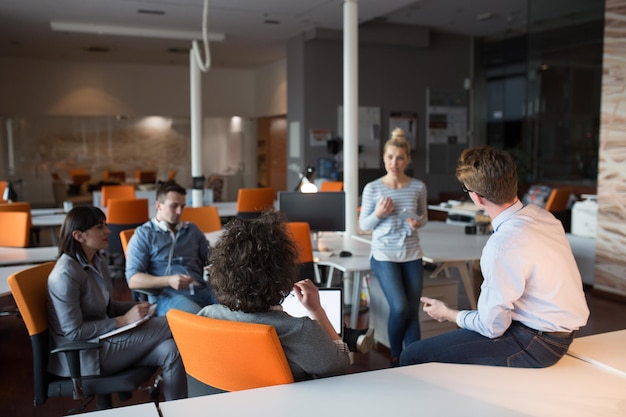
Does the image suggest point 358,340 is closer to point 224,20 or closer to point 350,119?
point 350,119

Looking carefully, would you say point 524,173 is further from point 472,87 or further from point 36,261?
point 36,261

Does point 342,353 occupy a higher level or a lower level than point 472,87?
lower

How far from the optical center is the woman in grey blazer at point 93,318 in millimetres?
2795

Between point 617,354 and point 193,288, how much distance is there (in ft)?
8.02

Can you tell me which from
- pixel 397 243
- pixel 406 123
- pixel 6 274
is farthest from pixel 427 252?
pixel 406 123

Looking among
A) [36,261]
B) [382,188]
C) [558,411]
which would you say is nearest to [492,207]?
[558,411]

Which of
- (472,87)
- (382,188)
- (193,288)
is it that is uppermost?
(472,87)

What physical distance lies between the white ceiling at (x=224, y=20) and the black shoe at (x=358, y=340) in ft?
22.6

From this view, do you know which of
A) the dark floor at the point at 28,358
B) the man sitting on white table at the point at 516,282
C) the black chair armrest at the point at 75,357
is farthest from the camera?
the dark floor at the point at 28,358

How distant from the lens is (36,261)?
14.4 ft

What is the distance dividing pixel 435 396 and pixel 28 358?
3.68 m

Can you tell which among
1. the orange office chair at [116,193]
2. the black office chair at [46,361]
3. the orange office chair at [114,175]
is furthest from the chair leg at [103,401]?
the orange office chair at [114,175]

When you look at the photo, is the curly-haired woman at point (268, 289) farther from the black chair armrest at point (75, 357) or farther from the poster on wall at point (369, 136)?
the poster on wall at point (369, 136)

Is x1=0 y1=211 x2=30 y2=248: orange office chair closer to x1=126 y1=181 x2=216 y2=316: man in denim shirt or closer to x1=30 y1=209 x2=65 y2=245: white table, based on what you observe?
x1=30 y1=209 x2=65 y2=245: white table
